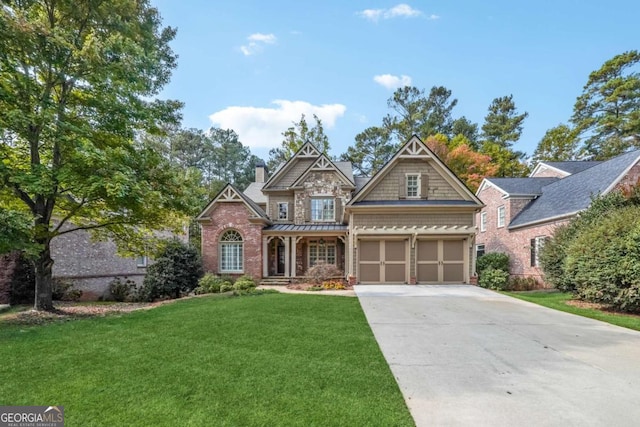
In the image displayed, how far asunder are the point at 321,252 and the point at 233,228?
5668 mm

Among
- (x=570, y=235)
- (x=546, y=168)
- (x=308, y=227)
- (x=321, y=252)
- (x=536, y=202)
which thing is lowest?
(x=321, y=252)

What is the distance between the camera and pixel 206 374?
423cm

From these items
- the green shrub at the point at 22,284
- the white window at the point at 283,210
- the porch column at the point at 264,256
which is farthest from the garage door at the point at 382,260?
the green shrub at the point at 22,284

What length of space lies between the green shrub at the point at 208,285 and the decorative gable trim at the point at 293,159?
7581 millimetres

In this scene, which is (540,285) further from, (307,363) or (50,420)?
(50,420)

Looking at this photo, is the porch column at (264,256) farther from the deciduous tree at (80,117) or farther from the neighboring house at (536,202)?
the neighboring house at (536,202)

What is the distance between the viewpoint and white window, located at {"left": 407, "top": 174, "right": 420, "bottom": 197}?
16594mm

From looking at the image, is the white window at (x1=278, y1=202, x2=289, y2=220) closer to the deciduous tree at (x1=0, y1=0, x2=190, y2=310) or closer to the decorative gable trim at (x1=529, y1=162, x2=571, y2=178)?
the deciduous tree at (x1=0, y1=0, x2=190, y2=310)

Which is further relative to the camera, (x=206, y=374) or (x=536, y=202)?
(x=536, y=202)

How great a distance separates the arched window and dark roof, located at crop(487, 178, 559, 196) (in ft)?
57.4

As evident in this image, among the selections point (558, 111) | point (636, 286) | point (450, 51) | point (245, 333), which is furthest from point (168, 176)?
point (558, 111)

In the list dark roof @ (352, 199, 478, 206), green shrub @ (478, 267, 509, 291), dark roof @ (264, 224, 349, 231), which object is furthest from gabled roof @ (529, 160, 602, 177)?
dark roof @ (264, 224, 349, 231)

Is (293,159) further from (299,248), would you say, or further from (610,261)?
(610,261)

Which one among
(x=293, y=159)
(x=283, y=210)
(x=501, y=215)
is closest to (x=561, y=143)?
(x=501, y=215)
